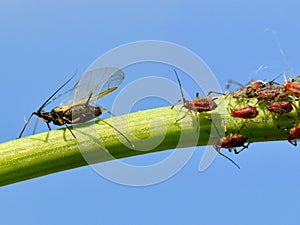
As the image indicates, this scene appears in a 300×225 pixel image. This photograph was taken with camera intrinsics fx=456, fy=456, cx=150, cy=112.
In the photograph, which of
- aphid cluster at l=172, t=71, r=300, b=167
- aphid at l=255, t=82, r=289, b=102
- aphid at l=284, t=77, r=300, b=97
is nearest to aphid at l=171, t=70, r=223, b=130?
aphid cluster at l=172, t=71, r=300, b=167

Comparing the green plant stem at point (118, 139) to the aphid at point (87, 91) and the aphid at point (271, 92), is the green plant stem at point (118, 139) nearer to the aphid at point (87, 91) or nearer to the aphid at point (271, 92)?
the aphid at point (271, 92)

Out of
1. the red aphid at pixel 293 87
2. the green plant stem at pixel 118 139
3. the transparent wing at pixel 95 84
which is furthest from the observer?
the transparent wing at pixel 95 84

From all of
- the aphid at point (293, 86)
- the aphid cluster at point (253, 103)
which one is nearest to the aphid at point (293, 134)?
the aphid cluster at point (253, 103)

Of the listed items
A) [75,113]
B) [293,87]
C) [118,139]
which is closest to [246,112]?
[293,87]

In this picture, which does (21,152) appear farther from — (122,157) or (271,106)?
(271,106)

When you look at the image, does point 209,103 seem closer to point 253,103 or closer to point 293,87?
point 253,103

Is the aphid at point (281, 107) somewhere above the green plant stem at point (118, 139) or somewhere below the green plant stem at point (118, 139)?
above
